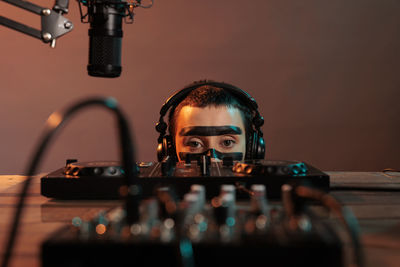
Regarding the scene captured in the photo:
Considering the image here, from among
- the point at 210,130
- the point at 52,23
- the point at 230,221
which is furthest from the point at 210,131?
the point at 230,221

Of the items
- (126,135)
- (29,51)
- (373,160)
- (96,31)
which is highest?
(29,51)

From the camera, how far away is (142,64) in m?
3.13

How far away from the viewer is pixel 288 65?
3.07 meters

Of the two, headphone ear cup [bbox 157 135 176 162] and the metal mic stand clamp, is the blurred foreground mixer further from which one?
headphone ear cup [bbox 157 135 176 162]

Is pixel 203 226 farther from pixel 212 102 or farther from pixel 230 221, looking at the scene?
pixel 212 102

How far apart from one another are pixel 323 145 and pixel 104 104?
2.88 m

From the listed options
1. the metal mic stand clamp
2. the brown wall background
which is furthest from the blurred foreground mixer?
the brown wall background

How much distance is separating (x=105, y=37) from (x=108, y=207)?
1.18 ft

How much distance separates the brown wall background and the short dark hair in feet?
5.49

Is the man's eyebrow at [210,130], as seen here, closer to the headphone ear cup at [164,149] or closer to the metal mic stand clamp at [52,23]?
the headphone ear cup at [164,149]

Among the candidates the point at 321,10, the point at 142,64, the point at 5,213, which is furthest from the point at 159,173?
the point at 321,10

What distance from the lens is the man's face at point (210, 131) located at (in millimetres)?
1307

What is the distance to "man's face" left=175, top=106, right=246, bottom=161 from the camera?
131cm

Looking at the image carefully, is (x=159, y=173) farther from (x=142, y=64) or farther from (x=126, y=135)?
(x=142, y=64)
